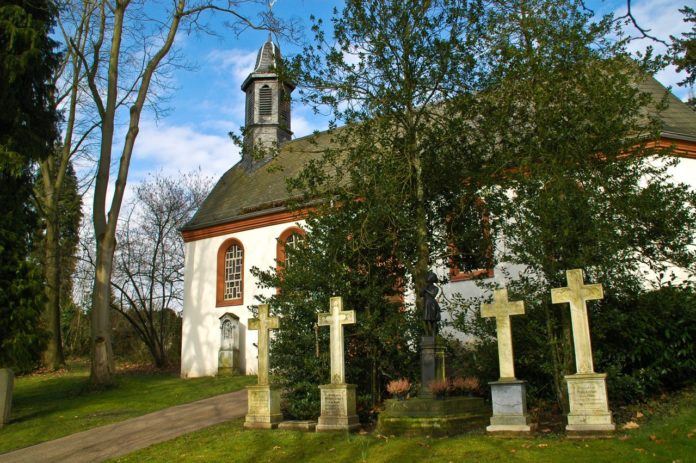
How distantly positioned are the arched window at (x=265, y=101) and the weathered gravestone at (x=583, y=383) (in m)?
21.9

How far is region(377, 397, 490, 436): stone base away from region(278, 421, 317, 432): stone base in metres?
1.44

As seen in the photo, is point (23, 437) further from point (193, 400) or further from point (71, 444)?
point (193, 400)

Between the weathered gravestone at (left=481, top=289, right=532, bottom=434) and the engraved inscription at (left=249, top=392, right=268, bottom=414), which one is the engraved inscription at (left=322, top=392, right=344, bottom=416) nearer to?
the engraved inscription at (left=249, top=392, right=268, bottom=414)

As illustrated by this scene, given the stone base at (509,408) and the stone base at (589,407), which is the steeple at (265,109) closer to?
the stone base at (509,408)

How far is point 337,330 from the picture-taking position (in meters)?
11.1

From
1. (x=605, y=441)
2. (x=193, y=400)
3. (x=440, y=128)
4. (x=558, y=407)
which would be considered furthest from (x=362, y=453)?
(x=193, y=400)

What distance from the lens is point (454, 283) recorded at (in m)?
18.1

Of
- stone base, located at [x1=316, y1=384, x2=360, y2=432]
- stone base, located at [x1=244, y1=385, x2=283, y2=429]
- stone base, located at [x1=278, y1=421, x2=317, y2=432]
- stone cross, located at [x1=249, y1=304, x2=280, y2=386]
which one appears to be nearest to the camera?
stone base, located at [x1=316, y1=384, x2=360, y2=432]

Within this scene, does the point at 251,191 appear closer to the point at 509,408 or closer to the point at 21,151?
the point at 21,151

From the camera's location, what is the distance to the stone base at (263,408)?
11266 mm

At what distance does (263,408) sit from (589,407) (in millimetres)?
5942

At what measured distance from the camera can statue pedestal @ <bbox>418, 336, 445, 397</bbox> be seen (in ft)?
33.3

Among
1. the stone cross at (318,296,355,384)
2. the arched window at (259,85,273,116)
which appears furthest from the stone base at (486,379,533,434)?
the arched window at (259,85,273,116)

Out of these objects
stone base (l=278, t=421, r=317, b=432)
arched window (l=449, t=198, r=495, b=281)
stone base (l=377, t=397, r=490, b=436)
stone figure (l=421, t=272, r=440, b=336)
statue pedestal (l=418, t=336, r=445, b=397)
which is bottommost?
stone base (l=278, t=421, r=317, b=432)
